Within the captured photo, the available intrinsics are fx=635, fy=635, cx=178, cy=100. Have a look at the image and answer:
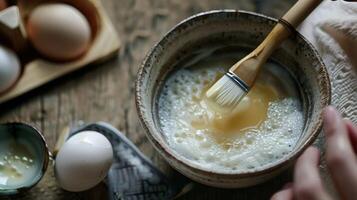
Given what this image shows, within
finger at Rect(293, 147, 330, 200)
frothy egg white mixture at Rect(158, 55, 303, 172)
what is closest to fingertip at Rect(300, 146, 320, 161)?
finger at Rect(293, 147, 330, 200)

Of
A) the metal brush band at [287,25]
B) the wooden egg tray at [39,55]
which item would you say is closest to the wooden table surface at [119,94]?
the wooden egg tray at [39,55]

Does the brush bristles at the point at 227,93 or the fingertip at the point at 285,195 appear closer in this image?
the fingertip at the point at 285,195

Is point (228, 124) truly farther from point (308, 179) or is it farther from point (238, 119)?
point (308, 179)

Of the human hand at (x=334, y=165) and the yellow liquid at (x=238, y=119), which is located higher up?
the yellow liquid at (x=238, y=119)

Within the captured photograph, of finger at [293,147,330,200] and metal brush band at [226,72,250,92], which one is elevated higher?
metal brush band at [226,72,250,92]

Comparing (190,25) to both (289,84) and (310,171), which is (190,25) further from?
(310,171)

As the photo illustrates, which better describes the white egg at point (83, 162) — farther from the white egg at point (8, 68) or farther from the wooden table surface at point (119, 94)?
the white egg at point (8, 68)

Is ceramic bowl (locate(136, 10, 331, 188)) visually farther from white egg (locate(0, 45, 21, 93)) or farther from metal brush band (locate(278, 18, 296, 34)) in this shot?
white egg (locate(0, 45, 21, 93))

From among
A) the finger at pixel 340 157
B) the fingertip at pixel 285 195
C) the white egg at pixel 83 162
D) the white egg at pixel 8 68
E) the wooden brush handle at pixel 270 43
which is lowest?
the fingertip at pixel 285 195
